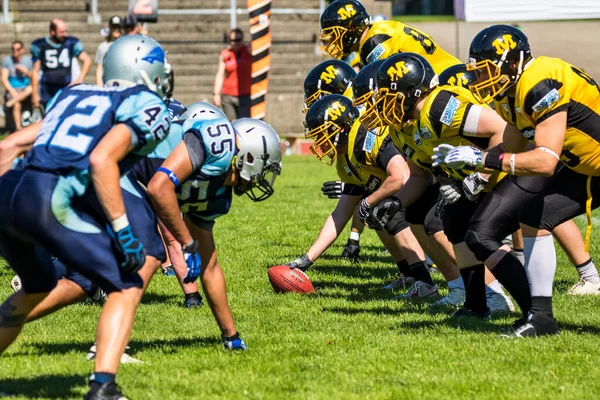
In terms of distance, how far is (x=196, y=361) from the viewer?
206 inches

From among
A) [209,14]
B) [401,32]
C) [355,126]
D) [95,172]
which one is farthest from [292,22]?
[95,172]

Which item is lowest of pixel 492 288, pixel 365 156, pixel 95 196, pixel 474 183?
pixel 492 288

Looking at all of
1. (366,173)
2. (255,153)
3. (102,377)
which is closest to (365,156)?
(366,173)

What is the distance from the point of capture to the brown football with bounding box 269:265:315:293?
7266 mm

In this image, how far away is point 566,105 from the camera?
209 inches

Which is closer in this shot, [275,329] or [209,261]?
[209,261]

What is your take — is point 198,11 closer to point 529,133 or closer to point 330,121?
point 330,121

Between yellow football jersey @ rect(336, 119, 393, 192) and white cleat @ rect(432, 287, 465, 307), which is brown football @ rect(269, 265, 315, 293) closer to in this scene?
yellow football jersey @ rect(336, 119, 393, 192)

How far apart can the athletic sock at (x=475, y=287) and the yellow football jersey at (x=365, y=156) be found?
101 centimetres

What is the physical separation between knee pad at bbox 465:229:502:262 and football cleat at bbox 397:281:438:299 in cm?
141

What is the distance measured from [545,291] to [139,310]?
266 centimetres

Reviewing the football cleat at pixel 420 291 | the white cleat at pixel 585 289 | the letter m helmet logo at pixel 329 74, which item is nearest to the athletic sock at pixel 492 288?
the football cleat at pixel 420 291

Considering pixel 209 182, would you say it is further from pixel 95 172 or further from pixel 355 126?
A: pixel 355 126

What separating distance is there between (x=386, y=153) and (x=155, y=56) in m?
2.64
